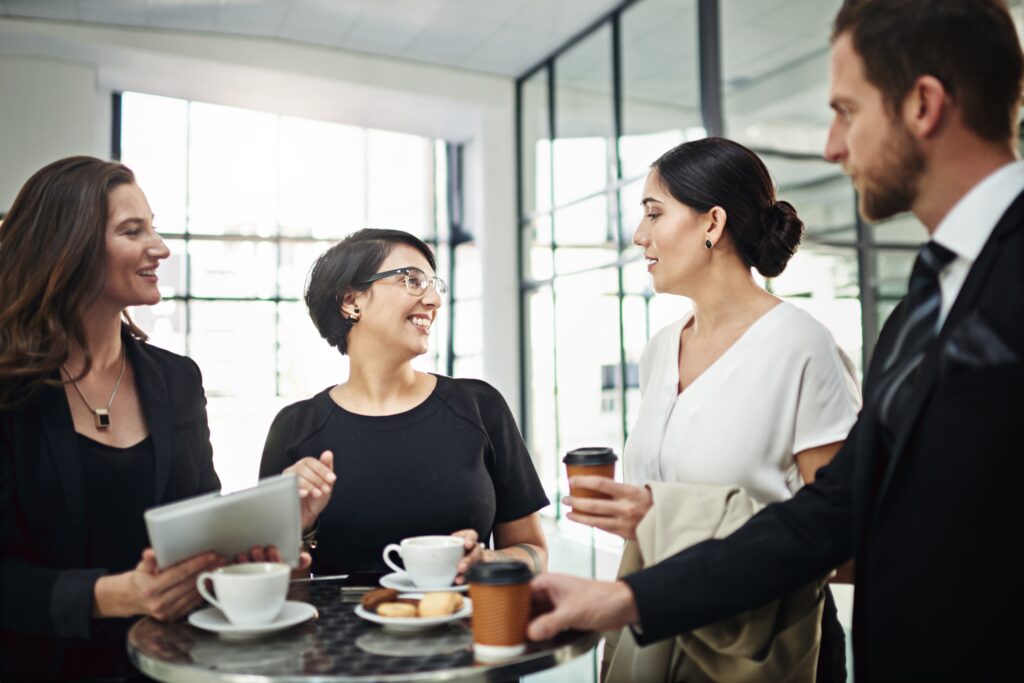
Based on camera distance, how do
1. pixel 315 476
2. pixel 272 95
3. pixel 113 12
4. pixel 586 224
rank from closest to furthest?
1. pixel 315 476
2. pixel 113 12
3. pixel 586 224
4. pixel 272 95

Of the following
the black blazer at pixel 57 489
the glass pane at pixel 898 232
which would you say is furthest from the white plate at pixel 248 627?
the glass pane at pixel 898 232

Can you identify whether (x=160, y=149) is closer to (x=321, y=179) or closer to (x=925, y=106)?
(x=321, y=179)

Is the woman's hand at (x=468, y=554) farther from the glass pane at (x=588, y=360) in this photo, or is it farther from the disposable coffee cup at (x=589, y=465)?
the glass pane at (x=588, y=360)

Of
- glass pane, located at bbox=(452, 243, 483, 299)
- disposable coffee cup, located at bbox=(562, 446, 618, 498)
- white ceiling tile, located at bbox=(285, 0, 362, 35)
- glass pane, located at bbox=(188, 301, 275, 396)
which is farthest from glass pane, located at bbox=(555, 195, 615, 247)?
disposable coffee cup, located at bbox=(562, 446, 618, 498)

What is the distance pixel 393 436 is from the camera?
227 centimetres

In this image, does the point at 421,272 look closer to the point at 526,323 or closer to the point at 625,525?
the point at 625,525

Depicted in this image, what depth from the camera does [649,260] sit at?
7.12 feet

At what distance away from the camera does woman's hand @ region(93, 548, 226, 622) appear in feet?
4.96

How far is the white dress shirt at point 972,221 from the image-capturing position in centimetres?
118

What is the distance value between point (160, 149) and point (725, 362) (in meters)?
8.42

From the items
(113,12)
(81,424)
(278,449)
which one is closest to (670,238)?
(278,449)

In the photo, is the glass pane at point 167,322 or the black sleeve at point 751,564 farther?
the glass pane at point 167,322

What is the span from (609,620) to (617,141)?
6.56 meters

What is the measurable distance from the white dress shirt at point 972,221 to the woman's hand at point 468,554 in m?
0.98
